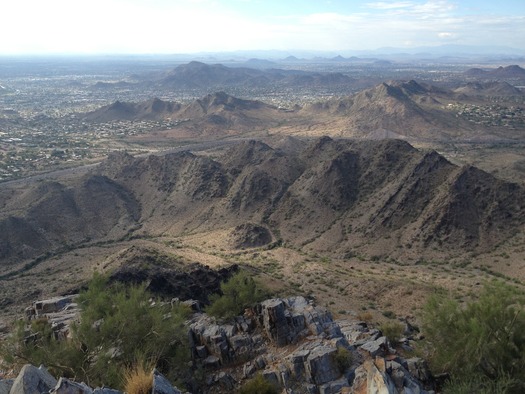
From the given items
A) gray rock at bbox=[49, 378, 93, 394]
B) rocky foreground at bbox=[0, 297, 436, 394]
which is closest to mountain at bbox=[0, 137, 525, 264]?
rocky foreground at bbox=[0, 297, 436, 394]

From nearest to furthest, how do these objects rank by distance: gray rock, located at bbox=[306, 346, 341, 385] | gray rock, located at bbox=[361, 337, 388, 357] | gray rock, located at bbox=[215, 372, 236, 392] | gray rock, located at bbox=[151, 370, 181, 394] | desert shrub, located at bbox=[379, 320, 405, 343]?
gray rock, located at bbox=[151, 370, 181, 394], gray rock, located at bbox=[306, 346, 341, 385], gray rock, located at bbox=[215, 372, 236, 392], gray rock, located at bbox=[361, 337, 388, 357], desert shrub, located at bbox=[379, 320, 405, 343]

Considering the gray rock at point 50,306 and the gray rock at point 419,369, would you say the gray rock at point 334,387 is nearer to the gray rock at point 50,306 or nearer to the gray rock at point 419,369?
the gray rock at point 419,369

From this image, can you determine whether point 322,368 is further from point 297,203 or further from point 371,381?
point 297,203

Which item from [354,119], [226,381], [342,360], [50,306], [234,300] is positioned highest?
[342,360]

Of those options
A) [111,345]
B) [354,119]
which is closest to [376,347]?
[111,345]

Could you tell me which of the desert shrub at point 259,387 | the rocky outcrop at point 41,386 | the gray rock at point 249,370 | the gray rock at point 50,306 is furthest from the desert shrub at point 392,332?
the gray rock at point 50,306

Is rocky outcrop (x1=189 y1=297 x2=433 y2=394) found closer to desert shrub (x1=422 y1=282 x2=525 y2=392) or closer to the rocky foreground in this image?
the rocky foreground
